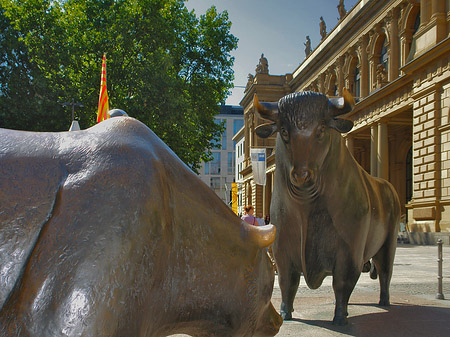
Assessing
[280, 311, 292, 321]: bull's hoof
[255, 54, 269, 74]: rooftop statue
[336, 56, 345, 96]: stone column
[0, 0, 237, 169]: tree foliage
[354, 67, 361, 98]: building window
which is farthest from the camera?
[255, 54, 269, 74]: rooftop statue

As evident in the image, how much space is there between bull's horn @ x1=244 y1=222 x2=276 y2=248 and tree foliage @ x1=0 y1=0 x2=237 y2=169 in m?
20.9

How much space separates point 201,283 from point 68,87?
22762mm

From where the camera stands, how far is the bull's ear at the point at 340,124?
12.7ft

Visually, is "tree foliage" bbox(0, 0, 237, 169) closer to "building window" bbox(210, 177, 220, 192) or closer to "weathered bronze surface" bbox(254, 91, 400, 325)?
"weathered bronze surface" bbox(254, 91, 400, 325)

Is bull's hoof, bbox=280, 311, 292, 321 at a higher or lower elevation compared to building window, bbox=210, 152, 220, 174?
lower

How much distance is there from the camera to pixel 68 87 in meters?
22.5

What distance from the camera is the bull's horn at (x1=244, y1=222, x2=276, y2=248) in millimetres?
1783

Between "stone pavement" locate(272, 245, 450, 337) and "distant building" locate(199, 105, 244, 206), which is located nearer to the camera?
"stone pavement" locate(272, 245, 450, 337)

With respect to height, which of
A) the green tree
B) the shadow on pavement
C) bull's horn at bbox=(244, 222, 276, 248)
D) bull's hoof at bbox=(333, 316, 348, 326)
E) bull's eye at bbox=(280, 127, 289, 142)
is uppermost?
the green tree

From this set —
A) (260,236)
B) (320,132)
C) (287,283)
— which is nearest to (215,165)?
(287,283)

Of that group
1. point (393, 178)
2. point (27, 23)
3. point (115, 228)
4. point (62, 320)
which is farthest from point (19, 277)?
point (393, 178)

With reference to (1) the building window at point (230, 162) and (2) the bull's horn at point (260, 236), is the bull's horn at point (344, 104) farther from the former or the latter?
(1) the building window at point (230, 162)

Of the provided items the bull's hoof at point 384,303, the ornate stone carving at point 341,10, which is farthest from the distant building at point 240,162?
the bull's hoof at point 384,303

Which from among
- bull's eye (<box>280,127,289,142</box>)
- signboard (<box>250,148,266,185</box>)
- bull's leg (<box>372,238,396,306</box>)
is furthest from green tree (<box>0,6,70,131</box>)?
bull's eye (<box>280,127,289,142</box>)
